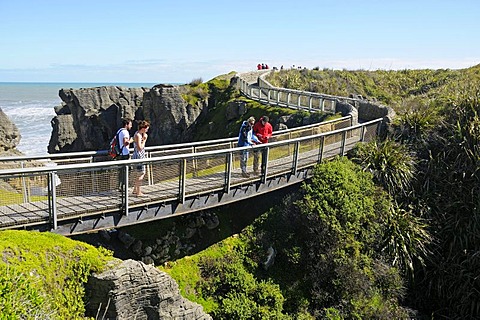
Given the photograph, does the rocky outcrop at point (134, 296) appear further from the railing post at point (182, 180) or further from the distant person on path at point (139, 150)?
the railing post at point (182, 180)

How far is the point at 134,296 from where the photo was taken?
7.97 m

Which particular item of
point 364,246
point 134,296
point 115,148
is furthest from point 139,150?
point 364,246

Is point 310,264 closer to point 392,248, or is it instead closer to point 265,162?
point 392,248

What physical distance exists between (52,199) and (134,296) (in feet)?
7.67

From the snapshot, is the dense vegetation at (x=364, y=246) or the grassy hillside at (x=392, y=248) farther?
the grassy hillside at (x=392, y=248)

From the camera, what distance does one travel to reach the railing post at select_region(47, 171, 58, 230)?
755 centimetres

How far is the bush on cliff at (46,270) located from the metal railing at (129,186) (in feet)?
1.77

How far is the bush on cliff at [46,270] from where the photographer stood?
5.62m

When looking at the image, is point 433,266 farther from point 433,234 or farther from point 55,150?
point 55,150

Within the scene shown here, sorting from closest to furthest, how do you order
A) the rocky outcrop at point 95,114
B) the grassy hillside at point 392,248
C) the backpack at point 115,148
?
the backpack at point 115,148, the grassy hillside at point 392,248, the rocky outcrop at point 95,114

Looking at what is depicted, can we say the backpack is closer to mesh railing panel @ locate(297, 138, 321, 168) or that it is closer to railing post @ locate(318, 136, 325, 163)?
mesh railing panel @ locate(297, 138, 321, 168)

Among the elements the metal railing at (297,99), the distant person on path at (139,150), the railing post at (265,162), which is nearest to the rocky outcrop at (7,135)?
the distant person on path at (139,150)

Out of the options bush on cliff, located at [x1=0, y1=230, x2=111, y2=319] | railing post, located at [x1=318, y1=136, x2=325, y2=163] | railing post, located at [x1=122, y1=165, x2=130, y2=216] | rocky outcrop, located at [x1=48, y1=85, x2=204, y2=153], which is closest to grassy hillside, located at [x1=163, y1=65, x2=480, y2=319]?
railing post, located at [x1=318, y1=136, x2=325, y2=163]

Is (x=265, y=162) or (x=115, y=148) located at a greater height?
(x=115, y=148)
